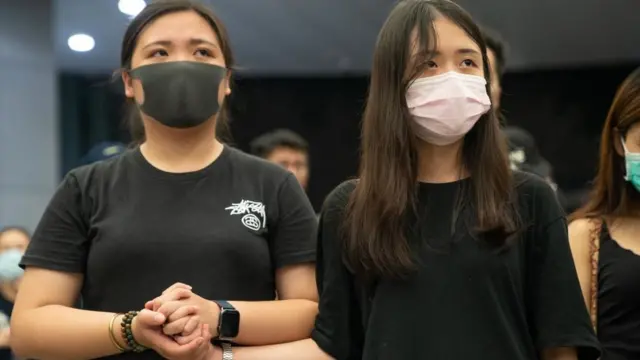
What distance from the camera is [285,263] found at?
1.81m

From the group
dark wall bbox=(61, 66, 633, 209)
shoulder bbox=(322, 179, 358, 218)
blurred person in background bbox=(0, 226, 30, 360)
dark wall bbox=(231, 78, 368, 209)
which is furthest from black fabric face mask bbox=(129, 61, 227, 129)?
dark wall bbox=(231, 78, 368, 209)

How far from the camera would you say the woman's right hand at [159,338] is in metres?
1.60

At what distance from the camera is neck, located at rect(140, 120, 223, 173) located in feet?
6.08

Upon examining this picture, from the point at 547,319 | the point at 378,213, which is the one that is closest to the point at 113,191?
the point at 378,213

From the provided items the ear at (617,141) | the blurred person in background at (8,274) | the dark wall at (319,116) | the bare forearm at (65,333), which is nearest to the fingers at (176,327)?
the bare forearm at (65,333)

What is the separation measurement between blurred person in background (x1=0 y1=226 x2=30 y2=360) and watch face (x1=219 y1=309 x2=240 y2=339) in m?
2.51

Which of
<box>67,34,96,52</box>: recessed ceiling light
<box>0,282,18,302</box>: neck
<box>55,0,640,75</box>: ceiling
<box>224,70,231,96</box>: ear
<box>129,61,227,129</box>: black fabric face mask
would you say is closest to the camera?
<box>129,61,227,129</box>: black fabric face mask

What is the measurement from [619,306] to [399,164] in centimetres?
76

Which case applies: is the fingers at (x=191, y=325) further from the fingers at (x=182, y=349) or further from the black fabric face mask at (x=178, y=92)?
the black fabric face mask at (x=178, y=92)

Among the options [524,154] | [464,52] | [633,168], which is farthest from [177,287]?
[524,154]

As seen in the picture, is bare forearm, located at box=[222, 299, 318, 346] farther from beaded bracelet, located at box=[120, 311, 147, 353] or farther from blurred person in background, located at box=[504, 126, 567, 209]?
blurred person in background, located at box=[504, 126, 567, 209]

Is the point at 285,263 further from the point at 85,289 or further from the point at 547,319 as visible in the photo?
the point at 547,319

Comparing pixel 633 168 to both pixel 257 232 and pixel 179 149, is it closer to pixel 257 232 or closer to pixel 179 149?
pixel 257 232

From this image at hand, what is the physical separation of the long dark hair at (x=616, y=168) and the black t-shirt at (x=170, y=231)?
2.86ft
